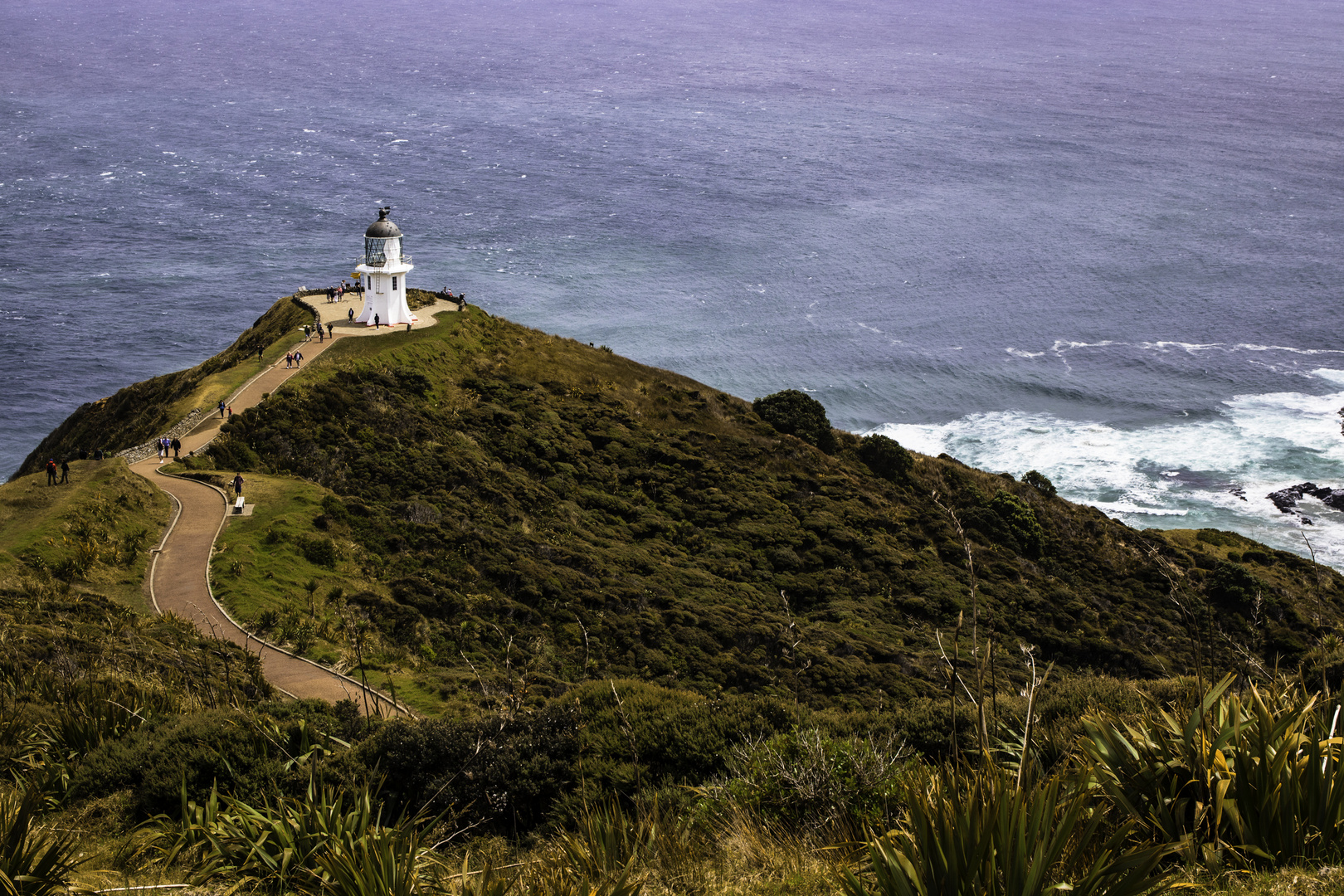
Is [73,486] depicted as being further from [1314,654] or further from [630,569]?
[1314,654]

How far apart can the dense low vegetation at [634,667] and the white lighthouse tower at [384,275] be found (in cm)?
310

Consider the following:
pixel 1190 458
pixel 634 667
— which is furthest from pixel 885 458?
pixel 1190 458

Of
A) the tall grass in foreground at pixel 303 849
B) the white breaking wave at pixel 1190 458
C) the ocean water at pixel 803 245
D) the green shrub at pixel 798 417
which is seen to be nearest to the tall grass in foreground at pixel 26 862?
the tall grass in foreground at pixel 303 849

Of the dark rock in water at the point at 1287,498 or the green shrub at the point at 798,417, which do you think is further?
the dark rock in water at the point at 1287,498

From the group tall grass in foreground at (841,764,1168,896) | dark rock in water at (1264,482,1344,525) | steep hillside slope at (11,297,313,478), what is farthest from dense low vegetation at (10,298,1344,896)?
dark rock in water at (1264,482,1344,525)

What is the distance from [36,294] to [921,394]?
2810 inches

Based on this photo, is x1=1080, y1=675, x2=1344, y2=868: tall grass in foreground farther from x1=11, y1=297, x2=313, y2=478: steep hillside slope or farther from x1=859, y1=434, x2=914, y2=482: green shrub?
x1=859, y1=434, x2=914, y2=482: green shrub

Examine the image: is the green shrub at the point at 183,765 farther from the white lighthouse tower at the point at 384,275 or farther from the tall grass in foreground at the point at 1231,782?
the white lighthouse tower at the point at 384,275

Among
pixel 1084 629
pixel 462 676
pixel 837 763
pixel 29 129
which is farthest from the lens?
pixel 29 129

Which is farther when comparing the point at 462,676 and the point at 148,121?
the point at 148,121

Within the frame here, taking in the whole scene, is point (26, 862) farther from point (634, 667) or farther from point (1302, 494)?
point (1302, 494)

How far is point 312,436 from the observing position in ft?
123

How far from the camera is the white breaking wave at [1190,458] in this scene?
59.9 m

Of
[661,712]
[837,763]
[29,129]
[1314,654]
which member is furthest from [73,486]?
[29,129]
